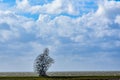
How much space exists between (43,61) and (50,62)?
2.63 meters

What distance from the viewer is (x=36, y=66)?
125062 mm

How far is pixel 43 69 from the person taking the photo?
408ft

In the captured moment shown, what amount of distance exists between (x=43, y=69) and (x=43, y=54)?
18.2 feet

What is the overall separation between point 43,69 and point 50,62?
12.2ft

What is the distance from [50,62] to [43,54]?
13.4 ft

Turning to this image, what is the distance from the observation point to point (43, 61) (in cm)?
12419

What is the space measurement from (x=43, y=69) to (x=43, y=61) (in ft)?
9.74

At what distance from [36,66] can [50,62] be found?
5.58m

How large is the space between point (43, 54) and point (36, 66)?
16.9 feet

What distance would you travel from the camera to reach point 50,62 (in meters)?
124

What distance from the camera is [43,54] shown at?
12506 cm
